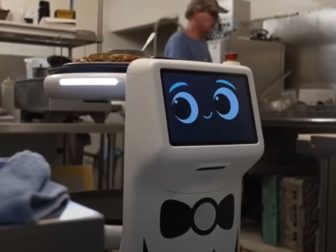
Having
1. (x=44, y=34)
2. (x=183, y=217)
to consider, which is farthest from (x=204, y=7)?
(x=183, y=217)

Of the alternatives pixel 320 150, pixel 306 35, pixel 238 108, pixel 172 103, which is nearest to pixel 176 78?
Answer: pixel 172 103

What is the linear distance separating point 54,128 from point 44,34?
1090mm

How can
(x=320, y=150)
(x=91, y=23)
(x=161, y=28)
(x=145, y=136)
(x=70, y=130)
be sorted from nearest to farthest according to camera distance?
(x=145, y=136) < (x=320, y=150) < (x=70, y=130) < (x=161, y=28) < (x=91, y=23)

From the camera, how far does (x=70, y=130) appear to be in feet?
5.56

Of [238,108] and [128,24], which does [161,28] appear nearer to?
[128,24]

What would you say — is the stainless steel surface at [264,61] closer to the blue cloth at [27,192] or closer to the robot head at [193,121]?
the robot head at [193,121]

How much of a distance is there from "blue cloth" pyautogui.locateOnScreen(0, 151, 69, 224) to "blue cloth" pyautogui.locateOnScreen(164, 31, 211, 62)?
7.32 feet

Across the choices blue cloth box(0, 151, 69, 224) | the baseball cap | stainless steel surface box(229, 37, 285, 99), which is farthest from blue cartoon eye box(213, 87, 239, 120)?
stainless steel surface box(229, 37, 285, 99)

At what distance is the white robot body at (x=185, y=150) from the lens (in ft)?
2.79

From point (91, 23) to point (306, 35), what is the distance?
2.59 m

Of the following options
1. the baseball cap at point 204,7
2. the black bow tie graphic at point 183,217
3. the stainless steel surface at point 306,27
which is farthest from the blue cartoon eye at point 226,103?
the stainless steel surface at point 306,27

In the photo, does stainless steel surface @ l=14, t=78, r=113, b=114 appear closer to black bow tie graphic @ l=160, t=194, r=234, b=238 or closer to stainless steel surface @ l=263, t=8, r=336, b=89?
A: black bow tie graphic @ l=160, t=194, r=234, b=238

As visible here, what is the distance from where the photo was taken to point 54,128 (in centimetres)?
166

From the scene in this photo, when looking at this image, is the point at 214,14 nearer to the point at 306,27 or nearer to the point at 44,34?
the point at 306,27
